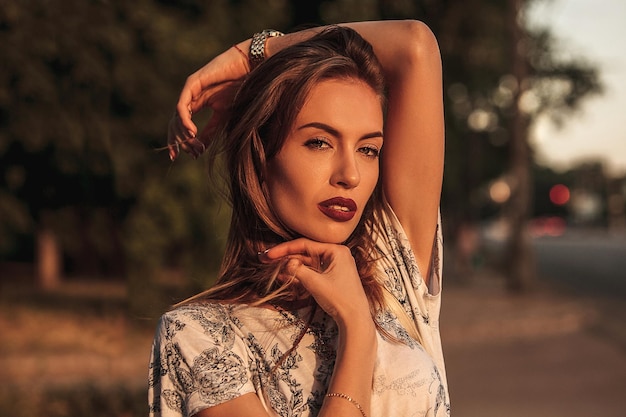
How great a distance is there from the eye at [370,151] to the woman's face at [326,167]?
0.6 inches

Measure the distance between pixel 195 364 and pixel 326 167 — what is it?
0.47 m

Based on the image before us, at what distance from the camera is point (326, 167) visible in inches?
72.9

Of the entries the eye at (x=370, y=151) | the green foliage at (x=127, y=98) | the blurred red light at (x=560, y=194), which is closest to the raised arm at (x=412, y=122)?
the eye at (x=370, y=151)

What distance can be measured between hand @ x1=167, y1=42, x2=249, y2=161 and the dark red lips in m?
0.40

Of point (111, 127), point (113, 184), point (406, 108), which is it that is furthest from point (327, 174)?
point (113, 184)

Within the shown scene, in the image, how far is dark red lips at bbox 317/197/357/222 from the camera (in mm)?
1849

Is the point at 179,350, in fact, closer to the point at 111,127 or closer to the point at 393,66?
the point at 393,66

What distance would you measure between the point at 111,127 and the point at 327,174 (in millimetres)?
7517

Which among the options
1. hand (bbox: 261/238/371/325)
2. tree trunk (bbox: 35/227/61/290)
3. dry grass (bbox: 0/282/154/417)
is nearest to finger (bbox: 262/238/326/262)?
hand (bbox: 261/238/371/325)

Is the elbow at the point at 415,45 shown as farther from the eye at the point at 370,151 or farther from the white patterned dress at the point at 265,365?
the white patterned dress at the point at 265,365

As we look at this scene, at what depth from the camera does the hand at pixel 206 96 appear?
2090 millimetres

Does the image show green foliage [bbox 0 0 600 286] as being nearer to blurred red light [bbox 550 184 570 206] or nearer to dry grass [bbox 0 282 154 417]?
dry grass [bbox 0 282 154 417]

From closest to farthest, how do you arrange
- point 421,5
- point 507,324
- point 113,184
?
point 421,5 < point 113,184 < point 507,324

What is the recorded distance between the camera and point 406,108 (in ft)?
6.66
